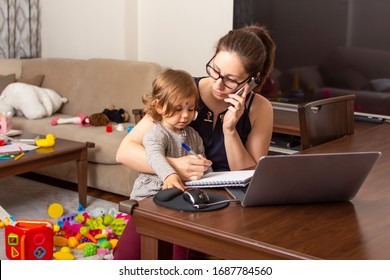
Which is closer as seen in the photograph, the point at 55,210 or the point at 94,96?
the point at 55,210

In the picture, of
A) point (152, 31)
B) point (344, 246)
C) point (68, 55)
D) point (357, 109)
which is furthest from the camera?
point (68, 55)

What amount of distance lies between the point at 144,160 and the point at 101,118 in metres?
2.29

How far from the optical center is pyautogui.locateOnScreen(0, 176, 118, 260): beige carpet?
3528 millimetres

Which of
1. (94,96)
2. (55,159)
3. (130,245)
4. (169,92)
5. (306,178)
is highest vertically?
(169,92)

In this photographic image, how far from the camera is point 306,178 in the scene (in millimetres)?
1486

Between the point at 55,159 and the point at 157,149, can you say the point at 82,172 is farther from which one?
the point at 157,149

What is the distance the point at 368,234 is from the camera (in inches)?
53.8

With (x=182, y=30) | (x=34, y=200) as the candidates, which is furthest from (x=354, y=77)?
(x=34, y=200)

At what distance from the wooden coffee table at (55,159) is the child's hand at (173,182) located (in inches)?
68.0
